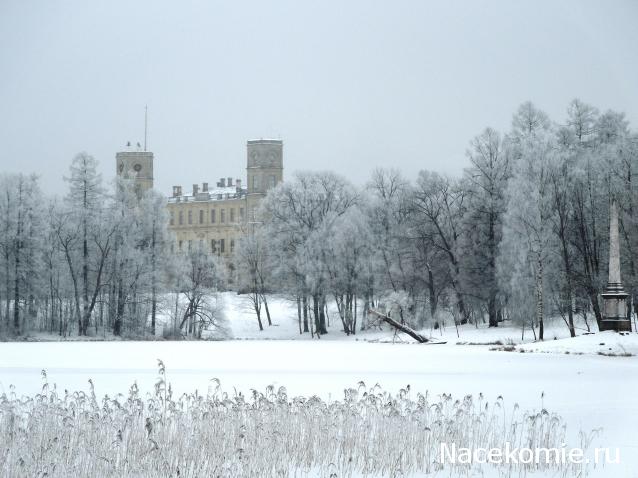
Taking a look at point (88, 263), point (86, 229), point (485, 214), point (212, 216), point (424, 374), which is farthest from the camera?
point (212, 216)

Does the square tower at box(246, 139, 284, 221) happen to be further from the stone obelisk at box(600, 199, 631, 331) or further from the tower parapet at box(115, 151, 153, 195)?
the stone obelisk at box(600, 199, 631, 331)

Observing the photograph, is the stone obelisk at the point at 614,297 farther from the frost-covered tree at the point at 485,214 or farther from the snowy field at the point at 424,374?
the frost-covered tree at the point at 485,214

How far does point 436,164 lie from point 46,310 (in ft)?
77.1

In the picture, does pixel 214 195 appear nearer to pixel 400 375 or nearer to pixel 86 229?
pixel 86 229

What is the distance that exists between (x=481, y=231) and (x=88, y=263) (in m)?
20.0

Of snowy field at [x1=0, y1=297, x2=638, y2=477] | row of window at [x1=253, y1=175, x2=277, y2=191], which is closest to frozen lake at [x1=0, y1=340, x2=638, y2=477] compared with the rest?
snowy field at [x1=0, y1=297, x2=638, y2=477]

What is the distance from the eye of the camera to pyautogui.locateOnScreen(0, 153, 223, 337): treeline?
4909 centimetres

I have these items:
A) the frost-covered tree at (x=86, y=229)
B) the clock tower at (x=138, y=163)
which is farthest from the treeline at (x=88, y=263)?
the clock tower at (x=138, y=163)

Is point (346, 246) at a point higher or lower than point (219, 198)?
lower

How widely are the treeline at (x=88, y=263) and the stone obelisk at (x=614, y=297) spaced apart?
25144mm

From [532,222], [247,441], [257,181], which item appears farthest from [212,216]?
[247,441]

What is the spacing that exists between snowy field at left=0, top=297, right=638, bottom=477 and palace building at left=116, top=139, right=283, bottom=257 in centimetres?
8209

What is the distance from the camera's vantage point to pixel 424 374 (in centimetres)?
2219

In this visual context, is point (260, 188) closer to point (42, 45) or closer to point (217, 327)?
point (217, 327)
